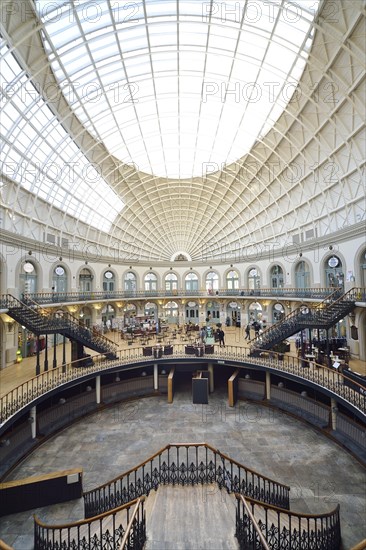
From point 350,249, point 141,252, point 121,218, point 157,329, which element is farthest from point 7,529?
point 141,252

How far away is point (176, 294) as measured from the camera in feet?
114

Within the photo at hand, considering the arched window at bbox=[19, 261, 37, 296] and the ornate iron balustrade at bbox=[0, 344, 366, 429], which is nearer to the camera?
the ornate iron balustrade at bbox=[0, 344, 366, 429]

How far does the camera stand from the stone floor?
9.22 meters

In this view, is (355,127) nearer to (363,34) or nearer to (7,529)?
(363,34)

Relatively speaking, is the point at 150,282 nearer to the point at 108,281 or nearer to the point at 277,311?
the point at 108,281

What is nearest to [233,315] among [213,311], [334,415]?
[213,311]

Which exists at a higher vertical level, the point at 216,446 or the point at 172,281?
the point at 172,281

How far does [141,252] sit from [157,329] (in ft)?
59.3

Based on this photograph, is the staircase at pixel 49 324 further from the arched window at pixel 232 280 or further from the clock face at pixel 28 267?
the arched window at pixel 232 280

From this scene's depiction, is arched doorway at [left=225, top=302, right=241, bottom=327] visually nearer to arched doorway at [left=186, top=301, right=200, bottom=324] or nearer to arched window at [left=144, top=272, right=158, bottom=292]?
arched doorway at [left=186, top=301, right=200, bottom=324]

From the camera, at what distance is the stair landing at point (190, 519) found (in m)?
5.51

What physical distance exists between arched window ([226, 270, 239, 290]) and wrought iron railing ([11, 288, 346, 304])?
41.7 inches

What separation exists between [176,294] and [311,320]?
20.6 m

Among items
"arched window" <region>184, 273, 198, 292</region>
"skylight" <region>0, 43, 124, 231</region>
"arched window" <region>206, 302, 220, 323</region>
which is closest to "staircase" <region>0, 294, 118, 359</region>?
"skylight" <region>0, 43, 124, 231</region>
